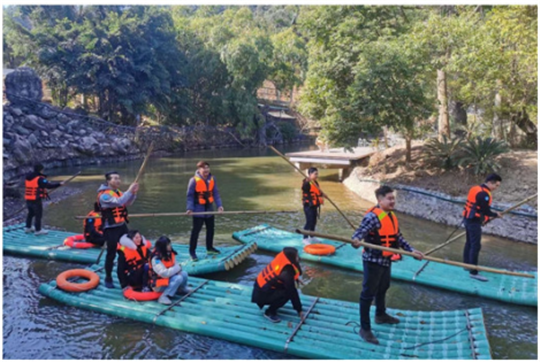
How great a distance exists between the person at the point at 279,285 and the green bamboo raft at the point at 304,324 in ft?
0.63

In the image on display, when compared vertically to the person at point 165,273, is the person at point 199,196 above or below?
above

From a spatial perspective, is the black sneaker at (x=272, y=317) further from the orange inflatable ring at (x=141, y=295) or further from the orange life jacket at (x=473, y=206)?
the orange life jacket at (x=473, y=206)

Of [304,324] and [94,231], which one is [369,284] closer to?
[304,324]

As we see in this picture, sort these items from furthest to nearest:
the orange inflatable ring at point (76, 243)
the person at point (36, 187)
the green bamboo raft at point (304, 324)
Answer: the person at point (36, 187) → the orange inflatable ring at point (76, 243) → the green bamboo raft at point (304, 324)

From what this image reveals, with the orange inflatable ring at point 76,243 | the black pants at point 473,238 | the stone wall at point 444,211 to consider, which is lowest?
the orange inflatable ring at point 76,243

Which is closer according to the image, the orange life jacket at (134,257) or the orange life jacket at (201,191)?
the orange life jacket at (134,257)

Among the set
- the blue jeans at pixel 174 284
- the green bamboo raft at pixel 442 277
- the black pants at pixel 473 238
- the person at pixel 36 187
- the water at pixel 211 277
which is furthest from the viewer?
the person at pixel 36 187

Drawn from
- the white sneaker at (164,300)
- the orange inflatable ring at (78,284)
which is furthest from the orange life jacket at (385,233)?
the orange inflatable ring at (78,284)

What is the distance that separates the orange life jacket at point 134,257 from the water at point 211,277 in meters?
0.78

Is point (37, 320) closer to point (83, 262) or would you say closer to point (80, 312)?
point (80, 312)

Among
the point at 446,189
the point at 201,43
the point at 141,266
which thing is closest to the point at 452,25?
the point at 446,189

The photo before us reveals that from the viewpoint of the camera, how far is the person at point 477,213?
7.58m

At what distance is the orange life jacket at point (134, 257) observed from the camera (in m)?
6.83

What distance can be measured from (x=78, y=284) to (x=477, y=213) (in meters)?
6.66
